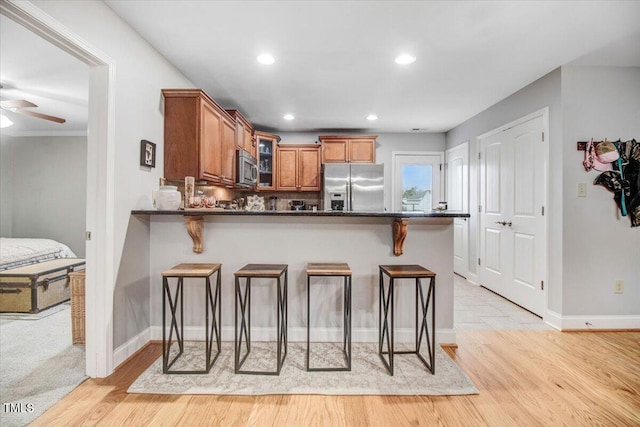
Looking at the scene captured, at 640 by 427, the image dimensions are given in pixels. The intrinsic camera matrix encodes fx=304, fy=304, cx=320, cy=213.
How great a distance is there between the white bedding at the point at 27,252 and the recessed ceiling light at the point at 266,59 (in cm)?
376

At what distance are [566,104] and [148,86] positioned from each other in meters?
3.75

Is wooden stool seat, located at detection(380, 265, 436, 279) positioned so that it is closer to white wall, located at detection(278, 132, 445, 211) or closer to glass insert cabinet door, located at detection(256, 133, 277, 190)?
glass insert cabinet door, located at detection(256, 133, 277, 190)

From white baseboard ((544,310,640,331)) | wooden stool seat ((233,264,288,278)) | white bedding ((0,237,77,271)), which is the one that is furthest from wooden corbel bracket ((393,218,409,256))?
white bedding ((0,237,77,271))

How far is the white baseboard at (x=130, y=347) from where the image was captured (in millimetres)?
2107

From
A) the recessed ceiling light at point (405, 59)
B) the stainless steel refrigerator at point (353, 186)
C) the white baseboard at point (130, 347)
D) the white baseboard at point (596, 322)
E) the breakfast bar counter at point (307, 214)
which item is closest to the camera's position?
the white baseboard at point (130, 347)

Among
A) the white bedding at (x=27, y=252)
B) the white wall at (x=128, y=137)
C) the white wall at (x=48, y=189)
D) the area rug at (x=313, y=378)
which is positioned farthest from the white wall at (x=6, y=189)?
the area rug at (x=313, y=378)

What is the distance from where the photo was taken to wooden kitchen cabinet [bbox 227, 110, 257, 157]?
13.1 ft

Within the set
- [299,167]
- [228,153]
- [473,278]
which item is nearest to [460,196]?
[473,278]

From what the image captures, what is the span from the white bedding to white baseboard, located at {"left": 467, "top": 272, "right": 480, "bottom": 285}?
597cm

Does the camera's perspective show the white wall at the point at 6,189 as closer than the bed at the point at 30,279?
No

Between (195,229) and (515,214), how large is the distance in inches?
136

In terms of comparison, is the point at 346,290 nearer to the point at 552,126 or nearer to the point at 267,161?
the point at 552,126

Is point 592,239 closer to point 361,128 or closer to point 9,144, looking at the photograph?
point 361,128

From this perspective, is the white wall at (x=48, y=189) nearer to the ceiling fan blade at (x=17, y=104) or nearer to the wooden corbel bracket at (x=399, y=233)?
the ceiling fan blade at (x=17, y=104)
